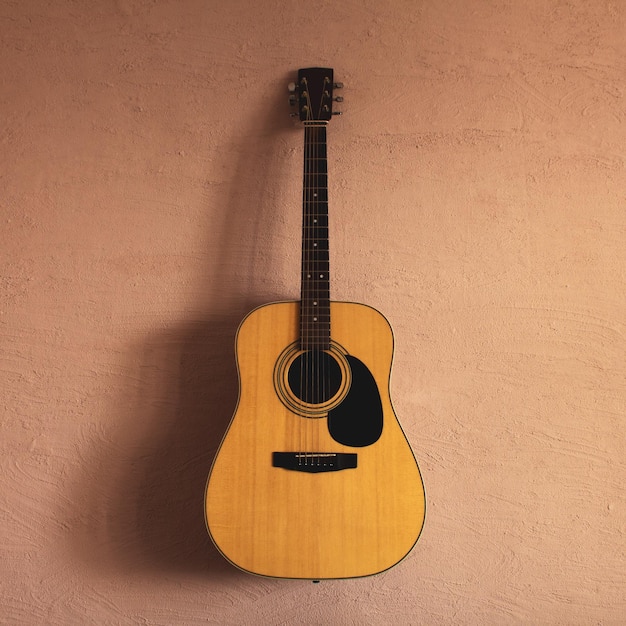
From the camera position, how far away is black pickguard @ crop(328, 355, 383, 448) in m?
1.09

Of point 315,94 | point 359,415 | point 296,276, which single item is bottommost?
point 359,415

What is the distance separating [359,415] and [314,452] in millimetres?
115

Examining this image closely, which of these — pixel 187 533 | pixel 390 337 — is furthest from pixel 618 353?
pixel 187 533

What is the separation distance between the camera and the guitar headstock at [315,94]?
4.05 ft

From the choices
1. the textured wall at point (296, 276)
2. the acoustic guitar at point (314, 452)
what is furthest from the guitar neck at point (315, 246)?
the textured wall at point (296, 276)

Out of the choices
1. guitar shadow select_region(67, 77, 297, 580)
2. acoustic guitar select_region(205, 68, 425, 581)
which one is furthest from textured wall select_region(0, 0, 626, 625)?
acoustic guitar select_region(205, 68, 425, 581)

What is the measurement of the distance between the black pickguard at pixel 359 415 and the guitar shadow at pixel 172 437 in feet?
0.93

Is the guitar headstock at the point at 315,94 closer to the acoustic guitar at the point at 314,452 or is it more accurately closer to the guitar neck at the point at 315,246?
the guitar neck at the point at 315,246

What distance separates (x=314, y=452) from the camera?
1.08 m

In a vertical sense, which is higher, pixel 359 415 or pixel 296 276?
pixel 296 276

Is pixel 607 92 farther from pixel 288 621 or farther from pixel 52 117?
pixel 288 621

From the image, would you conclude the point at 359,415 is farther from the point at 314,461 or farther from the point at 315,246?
the point at 315,246

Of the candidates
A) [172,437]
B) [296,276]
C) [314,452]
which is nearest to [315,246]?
[296,276]

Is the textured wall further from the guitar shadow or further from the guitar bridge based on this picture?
the guitar bridge
